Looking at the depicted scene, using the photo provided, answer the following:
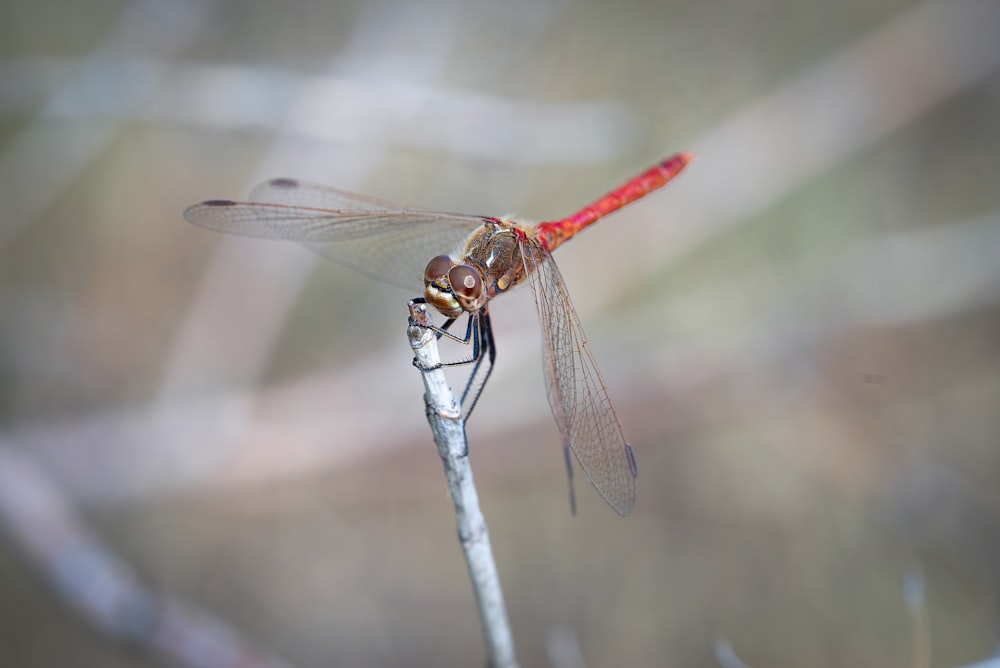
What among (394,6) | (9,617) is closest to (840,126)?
(394,6)

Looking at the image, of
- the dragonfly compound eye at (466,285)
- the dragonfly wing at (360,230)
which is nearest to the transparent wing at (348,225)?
the dragonfly wing at (360,230)

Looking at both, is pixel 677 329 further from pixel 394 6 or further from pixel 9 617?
pixel 9 617

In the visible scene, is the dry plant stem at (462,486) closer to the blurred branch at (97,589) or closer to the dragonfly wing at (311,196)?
the dragonfly wing at (311,196)

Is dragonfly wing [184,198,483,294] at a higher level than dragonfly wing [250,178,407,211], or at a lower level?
lower

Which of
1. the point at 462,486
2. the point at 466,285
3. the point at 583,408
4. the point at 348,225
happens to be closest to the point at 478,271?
the point at 466,285

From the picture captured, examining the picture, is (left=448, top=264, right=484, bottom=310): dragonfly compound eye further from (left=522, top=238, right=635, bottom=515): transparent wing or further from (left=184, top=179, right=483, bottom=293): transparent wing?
(left=184, top=179, right=483, bottom=293): transparent wing

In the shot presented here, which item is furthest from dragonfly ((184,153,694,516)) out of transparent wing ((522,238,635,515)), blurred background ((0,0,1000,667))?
blurred background ((0,0,1000,667))
